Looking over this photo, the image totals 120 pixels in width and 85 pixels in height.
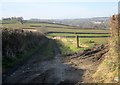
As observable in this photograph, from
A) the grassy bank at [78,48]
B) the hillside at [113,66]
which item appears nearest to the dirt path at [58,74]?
the hillside at [113,66]

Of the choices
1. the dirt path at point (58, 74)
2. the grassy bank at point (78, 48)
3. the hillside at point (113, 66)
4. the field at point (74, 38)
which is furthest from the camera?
the field at point (74, 38)

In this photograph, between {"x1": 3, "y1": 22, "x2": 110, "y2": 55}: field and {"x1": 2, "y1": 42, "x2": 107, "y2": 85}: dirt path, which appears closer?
{"x1": 2, "y1": 42, "x2": 107, "y2": 85}: dirt path

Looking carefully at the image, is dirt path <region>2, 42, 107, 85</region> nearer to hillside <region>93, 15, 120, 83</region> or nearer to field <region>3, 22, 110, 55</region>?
hillside <region>93, 15, 120, 83</region>

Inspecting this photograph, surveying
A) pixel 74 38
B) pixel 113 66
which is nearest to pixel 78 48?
pixel 113 66

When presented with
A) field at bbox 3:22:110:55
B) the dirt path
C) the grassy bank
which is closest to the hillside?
the dirt path

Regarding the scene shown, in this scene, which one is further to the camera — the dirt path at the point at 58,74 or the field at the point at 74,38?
the field at the point at 74,38

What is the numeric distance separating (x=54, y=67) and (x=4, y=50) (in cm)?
565

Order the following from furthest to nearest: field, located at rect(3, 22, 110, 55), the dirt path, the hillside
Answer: field, located at rect(3, 22, 110, 55), the dirt path, the hillside

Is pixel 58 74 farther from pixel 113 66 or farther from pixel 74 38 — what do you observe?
pixel 74 38

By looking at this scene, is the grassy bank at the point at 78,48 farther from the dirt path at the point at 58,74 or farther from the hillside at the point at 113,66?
the hillside at the point at 113,66

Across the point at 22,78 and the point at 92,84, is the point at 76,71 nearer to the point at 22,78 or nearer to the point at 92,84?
the point at 22,78

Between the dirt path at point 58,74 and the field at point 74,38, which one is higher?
the field at point 74,38

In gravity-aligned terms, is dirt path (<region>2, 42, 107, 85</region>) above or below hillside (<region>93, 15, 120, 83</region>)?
below

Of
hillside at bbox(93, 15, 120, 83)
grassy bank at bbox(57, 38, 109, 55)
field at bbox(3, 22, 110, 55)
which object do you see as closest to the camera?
hillside at bbox(93, 15, 120, 83)
